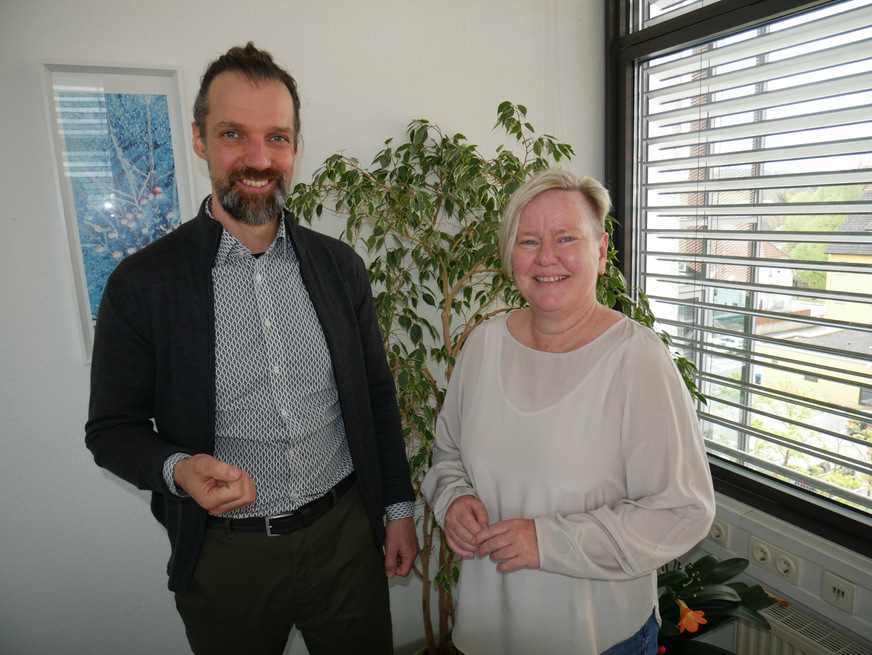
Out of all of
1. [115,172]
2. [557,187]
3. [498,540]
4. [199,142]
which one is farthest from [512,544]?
[115,172]

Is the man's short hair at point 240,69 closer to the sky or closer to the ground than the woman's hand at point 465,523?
closer to the sky

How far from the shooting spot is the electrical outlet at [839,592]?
1646 millimetres

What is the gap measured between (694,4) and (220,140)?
1.87 meters

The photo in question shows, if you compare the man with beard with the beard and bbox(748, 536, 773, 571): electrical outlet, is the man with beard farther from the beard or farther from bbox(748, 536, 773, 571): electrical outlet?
bbox(748, 536, 773, 571): electrical outlet

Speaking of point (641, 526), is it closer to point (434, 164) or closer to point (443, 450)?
point (443, 450)

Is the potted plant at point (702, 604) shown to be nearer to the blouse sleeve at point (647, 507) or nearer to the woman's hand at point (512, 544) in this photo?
the blouse sleeve at point (647, 507)

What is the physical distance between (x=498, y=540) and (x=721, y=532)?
1.34 m

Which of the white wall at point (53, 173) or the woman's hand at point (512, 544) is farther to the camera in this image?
the white wall at point (53, 173)

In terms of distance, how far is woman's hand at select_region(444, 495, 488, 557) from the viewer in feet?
3.79

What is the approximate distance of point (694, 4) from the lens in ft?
7.07

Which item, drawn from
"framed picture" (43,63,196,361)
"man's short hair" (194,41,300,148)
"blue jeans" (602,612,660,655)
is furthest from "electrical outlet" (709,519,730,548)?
"framed picture" (43,63,196,361)

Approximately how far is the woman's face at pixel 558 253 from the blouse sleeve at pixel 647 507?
A: 220 millimetres

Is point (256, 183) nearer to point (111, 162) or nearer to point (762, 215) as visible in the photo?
point (111, 162)

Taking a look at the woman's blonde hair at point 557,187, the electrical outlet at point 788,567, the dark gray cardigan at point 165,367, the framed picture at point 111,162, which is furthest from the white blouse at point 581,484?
the framed picture at point 111,162
